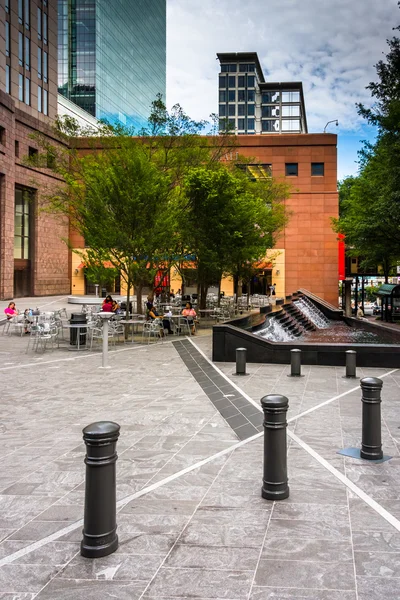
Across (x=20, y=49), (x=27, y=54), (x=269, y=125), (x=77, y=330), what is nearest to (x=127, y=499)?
(x=77, y=330)

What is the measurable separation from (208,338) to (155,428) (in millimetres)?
12628

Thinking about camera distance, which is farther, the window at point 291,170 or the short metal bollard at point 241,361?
the window at point 291,170

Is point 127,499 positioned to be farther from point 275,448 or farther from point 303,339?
point 303,339

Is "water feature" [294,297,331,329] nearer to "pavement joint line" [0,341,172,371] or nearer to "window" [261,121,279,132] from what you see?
"pavement joint line" [0,341,172,371]

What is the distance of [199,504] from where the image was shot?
16.0 feet

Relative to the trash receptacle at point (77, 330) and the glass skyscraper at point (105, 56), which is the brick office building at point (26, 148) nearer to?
the trash receptacle at point (77, 330)

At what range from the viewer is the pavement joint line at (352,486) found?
15.0 feet

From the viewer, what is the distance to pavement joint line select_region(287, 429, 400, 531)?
4.58m

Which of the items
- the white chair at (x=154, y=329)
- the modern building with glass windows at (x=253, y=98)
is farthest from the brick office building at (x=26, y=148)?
the modern building with glass windows at (x=253, y=98)

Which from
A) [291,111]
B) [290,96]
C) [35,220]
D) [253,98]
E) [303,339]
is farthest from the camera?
[291,111]

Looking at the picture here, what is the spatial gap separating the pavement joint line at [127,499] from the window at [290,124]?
134 metres

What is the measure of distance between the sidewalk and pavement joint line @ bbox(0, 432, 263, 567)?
15 mm

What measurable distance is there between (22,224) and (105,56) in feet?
224

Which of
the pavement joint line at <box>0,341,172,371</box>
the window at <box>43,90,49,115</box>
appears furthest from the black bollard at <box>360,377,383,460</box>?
the window at <box>43,90,49,115</box>
